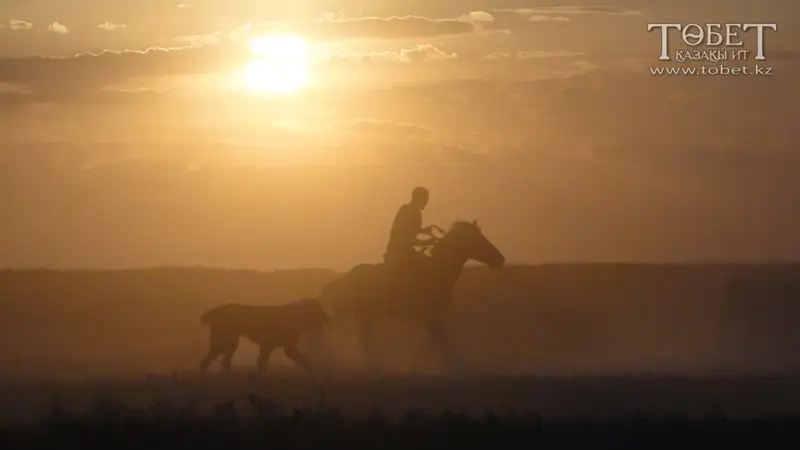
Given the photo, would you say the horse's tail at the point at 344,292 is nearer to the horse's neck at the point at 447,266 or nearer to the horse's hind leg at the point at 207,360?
the horse's neck at the point at 447,266

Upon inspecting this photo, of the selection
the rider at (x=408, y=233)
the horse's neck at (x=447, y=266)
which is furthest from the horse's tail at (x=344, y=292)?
the horse's neck at (x=447, y=266)

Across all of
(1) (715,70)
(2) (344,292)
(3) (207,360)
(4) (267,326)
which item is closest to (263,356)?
(4) (267,326)

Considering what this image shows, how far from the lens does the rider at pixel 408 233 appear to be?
5035mm

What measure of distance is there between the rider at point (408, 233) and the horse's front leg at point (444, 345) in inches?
11.2

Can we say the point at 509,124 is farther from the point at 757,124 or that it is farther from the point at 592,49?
the point at 757,124

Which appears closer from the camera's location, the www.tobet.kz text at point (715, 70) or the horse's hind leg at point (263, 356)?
the horse's hind leg at point (263, 356)

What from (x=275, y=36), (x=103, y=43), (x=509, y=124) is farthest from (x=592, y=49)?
(x=103, y=43)

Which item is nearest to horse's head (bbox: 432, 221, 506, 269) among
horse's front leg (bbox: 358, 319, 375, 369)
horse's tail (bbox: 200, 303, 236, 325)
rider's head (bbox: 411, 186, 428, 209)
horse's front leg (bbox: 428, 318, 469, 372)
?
rider's head (bbox: 411, 186, 428, 209)

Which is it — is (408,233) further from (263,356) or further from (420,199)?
(263,356)

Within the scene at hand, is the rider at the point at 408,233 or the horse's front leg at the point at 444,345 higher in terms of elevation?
the rider at the point at 408,233

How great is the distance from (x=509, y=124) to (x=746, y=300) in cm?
124

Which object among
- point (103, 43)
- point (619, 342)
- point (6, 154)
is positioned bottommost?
point (619, 342)

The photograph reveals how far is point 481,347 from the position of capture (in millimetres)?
5109

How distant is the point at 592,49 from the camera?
5137 millimetres
